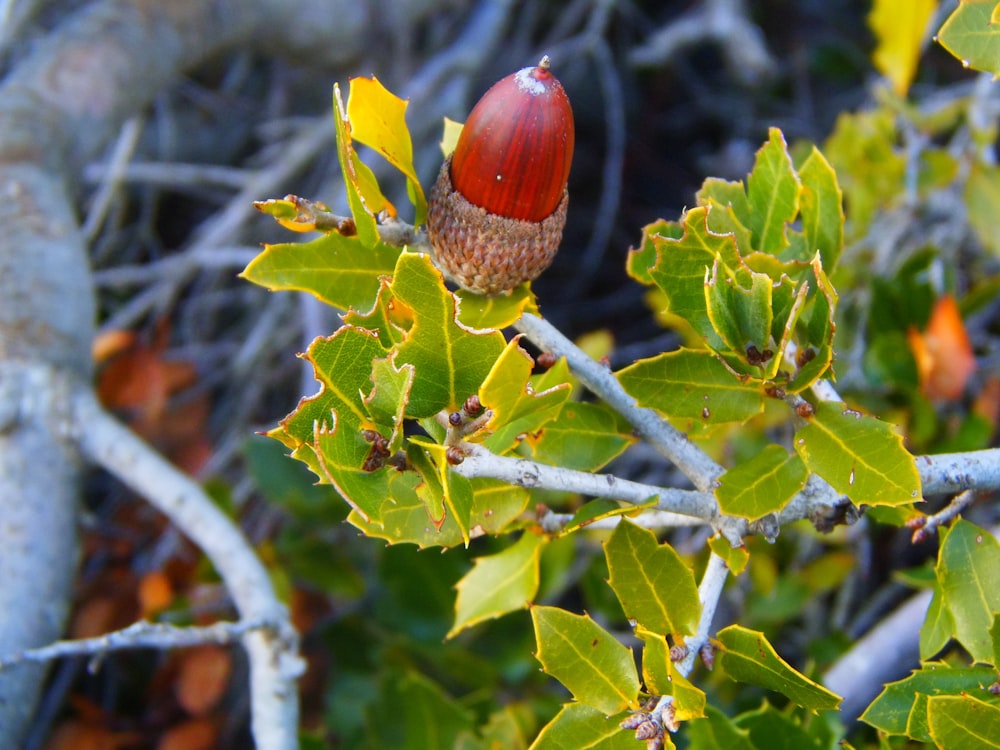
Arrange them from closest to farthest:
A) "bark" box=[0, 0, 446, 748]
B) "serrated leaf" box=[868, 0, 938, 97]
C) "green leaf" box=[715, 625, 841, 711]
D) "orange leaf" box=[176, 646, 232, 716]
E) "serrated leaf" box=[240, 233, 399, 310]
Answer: "green leaf" box=[715, 625, 841, 711], "serrated leaf" box=[240, 233, 399, 310], "bark" box=[0, 0, 446, 748], "orange leaf" box=[176, 646, 232, 716], "serrated leaf" box=[868, 0, 938, 97]

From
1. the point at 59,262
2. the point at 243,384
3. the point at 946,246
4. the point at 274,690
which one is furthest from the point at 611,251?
the point at 274,690

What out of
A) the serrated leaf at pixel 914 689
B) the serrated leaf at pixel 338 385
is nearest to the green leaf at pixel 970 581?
the serrated leaf at pixel 914 689

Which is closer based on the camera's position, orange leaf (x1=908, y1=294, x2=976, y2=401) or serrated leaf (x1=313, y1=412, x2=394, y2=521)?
serrated leaf (x1=313, y1=412, x2=394, y2=521)

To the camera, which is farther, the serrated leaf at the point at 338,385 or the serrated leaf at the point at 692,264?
the serrated leaf at the point at 692,264

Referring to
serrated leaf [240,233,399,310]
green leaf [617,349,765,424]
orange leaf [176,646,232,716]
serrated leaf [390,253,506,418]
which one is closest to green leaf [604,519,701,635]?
green leaf [617,349,765,424]

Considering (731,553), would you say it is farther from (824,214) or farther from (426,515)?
(824,214)

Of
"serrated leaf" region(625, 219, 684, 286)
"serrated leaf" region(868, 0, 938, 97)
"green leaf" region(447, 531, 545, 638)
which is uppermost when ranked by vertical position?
"serrated leaf" region(868, 0, 938, 97)

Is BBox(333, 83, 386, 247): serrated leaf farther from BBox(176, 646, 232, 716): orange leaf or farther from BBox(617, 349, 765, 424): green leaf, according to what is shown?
BBox(176, 646, 232, 716): orange leaf

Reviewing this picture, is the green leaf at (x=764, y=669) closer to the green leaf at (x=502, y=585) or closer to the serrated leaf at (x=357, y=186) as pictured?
the green leaf at (x=502, y=585)
